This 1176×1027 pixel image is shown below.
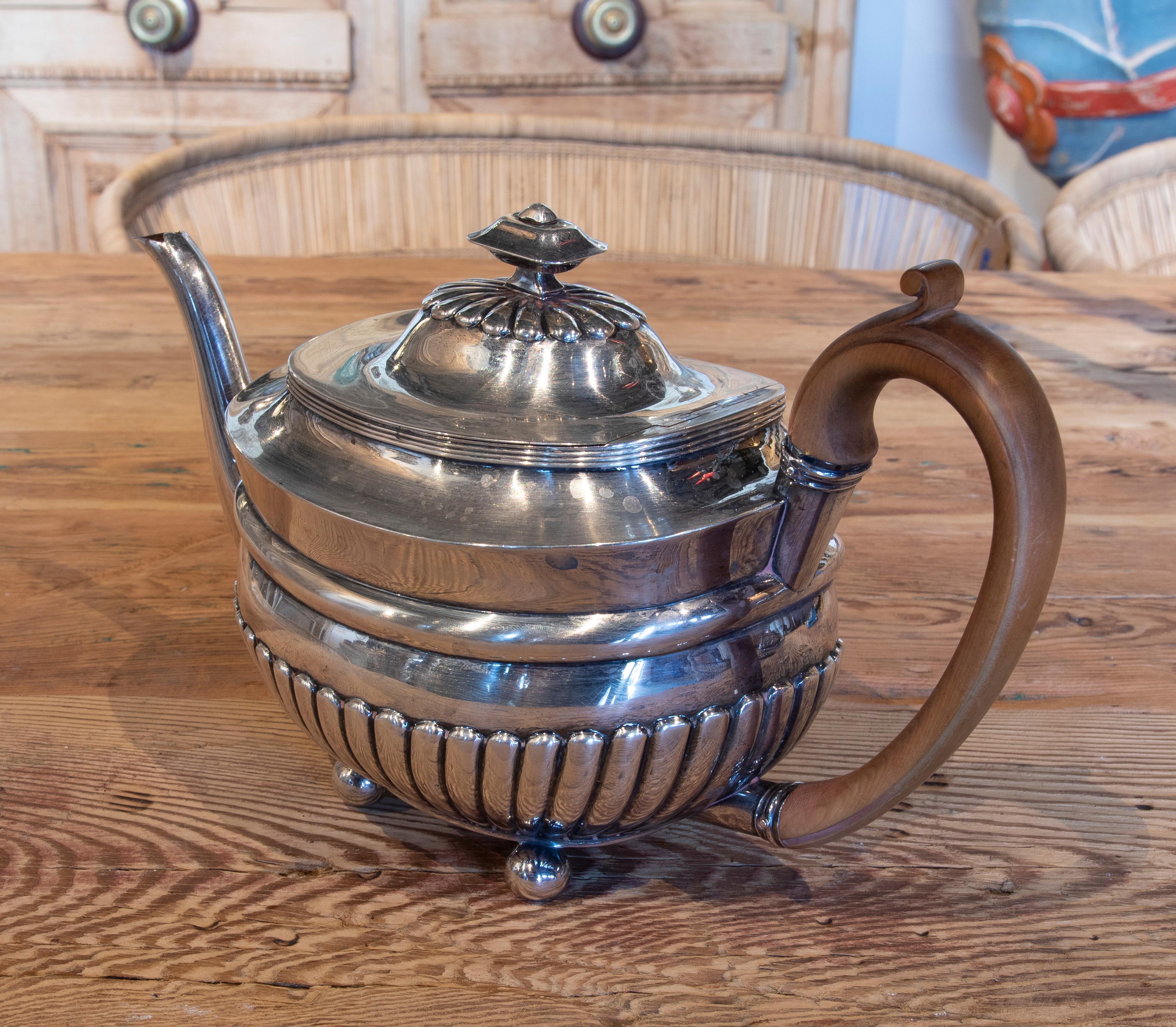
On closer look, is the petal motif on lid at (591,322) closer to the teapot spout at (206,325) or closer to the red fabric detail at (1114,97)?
the teapot spout at (206,325)

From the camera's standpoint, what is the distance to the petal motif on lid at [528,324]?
1.10 feet

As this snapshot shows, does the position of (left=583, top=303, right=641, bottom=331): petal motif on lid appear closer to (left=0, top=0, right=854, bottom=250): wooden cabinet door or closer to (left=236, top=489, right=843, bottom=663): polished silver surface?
(left=236, top=489, right=843, bottom=663): polished silver surface

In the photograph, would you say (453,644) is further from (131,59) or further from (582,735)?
(131,59)

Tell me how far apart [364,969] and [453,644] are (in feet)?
0.40

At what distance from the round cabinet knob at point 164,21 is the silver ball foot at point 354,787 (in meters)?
2.37

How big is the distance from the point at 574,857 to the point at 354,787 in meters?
0.09

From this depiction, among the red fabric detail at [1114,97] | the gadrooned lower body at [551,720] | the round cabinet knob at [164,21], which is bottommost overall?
the gadrooned lower body at [551,720]

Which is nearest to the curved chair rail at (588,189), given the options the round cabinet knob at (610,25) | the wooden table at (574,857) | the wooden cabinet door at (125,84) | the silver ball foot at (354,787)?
the round cabinet knob at (610,25)

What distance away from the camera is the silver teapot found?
11.4 inches

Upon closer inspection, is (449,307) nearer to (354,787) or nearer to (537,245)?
(537,245)

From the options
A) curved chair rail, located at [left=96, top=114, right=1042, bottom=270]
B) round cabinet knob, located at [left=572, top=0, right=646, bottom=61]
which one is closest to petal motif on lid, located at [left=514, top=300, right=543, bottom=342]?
curved chair rail, located at [left=96, top=114, right=1042, bottom=270]

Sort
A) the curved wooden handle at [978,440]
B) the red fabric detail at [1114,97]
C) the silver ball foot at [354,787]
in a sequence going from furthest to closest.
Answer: the red fabric detail at [1114,97] < the silver ball foot at [354,787] < the curved wooden handle at [978,440]

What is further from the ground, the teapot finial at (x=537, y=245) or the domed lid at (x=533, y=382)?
the teapot finial at (x=537, y=245)

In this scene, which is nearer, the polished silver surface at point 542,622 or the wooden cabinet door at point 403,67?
the polished silver surface at point 542,622
